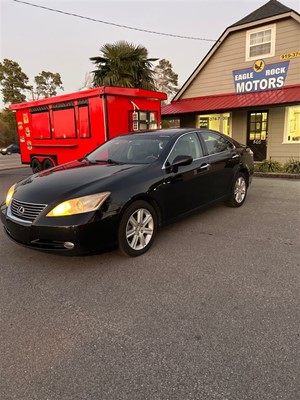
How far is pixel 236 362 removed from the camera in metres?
2.08

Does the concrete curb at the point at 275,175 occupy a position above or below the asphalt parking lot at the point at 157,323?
above

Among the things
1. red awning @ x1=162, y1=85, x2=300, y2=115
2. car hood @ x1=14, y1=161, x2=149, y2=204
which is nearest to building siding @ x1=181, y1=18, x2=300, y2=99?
red awning @ x1=162, y1=85, x2=300, y2=115

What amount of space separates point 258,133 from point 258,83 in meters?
1.92

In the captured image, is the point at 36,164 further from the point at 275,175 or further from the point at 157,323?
the point at 157,323

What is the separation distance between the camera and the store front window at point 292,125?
38.6 feet

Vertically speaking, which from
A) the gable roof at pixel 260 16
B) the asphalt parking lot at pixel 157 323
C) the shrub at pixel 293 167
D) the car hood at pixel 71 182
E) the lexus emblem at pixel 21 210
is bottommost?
the asphalt parking lot at pixel 157 323

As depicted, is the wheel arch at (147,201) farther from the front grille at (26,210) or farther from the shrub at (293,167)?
the shrub at (293,167)

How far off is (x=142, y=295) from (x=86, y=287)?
59cm

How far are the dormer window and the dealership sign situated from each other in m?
0.33

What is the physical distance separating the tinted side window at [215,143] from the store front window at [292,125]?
741 cm

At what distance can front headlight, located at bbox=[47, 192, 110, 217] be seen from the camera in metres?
3.25

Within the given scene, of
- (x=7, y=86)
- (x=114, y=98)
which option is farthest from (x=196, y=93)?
(x=7, y=86)

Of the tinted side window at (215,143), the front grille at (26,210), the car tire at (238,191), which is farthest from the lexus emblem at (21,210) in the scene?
the car tire at (238,191)

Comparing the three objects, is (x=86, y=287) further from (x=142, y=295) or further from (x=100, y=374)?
(x=100, y=374)
